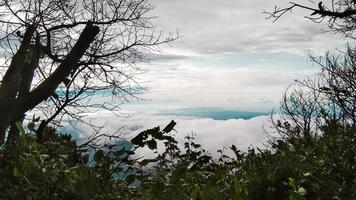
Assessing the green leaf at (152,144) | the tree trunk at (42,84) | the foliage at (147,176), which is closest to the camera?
the green leaf at (152,144)

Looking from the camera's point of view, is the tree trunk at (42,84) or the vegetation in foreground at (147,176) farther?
the tree trunk at (42,84)

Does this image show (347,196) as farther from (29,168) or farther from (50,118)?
(50,118)

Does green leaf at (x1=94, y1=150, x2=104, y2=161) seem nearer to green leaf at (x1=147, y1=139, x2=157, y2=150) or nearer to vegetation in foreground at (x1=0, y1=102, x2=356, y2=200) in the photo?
vegetation in foreground at (x1=0, y1=102, x2=356, y2=200)

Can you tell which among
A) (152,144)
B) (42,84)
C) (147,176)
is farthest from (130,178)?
(42,84)

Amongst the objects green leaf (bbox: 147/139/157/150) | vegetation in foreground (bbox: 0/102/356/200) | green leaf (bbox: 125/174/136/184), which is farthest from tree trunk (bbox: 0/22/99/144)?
green leaf (bbox: 147/139/157/150)

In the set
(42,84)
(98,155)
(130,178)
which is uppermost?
(42,84)

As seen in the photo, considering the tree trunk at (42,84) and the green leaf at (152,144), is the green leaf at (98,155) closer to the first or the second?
the green leaf at (152,144)

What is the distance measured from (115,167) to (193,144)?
27.5 ft

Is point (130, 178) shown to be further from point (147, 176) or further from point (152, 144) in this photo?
point (152, 144)

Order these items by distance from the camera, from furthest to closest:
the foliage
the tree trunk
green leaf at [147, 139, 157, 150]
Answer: the tree trunk < the foliage < green leaf at [147, 139, 157, 150]

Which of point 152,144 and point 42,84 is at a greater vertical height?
point 42,84

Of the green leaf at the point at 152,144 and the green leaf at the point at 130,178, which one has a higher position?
the green leaf at the point at 152,144

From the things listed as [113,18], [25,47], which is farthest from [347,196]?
[113,18]

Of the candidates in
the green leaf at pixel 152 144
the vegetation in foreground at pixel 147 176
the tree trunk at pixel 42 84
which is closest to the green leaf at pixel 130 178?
the vegetation in foreground at pixel 147 176
